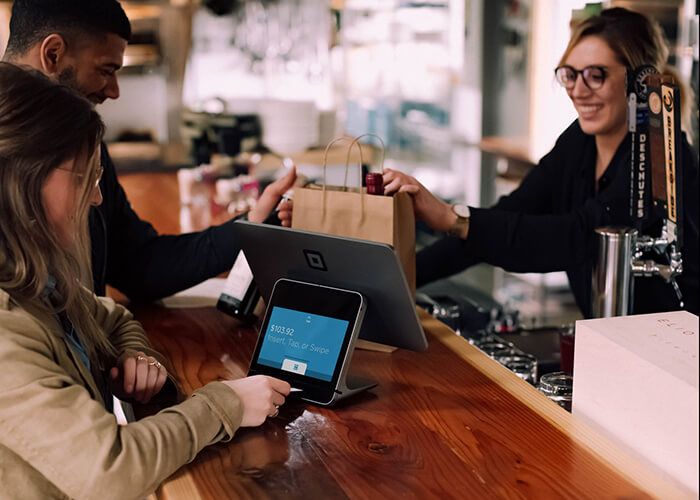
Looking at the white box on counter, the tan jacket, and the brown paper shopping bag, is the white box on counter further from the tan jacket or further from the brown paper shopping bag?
A: the tan jacket

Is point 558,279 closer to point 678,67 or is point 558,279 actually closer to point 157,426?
point 678,67

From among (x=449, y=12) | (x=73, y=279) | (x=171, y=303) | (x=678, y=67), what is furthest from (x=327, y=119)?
(x=73, y=279)

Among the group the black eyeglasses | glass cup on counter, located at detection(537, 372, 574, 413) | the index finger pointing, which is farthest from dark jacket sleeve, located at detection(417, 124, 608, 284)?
the index finger pointing

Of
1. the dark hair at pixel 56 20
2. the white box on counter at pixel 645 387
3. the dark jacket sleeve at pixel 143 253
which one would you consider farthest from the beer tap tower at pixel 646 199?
the dark hair at pixel 56 20

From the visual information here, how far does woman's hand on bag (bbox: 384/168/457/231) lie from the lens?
160 cm

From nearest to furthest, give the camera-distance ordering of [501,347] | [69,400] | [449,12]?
1. [69,400]
2. [501,347]
3. [449,12]

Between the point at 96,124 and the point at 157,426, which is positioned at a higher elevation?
the point at 96,124

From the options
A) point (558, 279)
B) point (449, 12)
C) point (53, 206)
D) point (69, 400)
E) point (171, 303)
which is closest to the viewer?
point (69, 400)

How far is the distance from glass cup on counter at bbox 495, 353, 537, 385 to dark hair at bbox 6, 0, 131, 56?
1197mm

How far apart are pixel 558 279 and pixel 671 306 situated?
9.25ft

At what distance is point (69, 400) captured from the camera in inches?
40.7

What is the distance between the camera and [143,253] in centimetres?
196

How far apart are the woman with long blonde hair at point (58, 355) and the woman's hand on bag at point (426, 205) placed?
20.6 inches

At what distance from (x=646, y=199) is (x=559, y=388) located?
49cm
